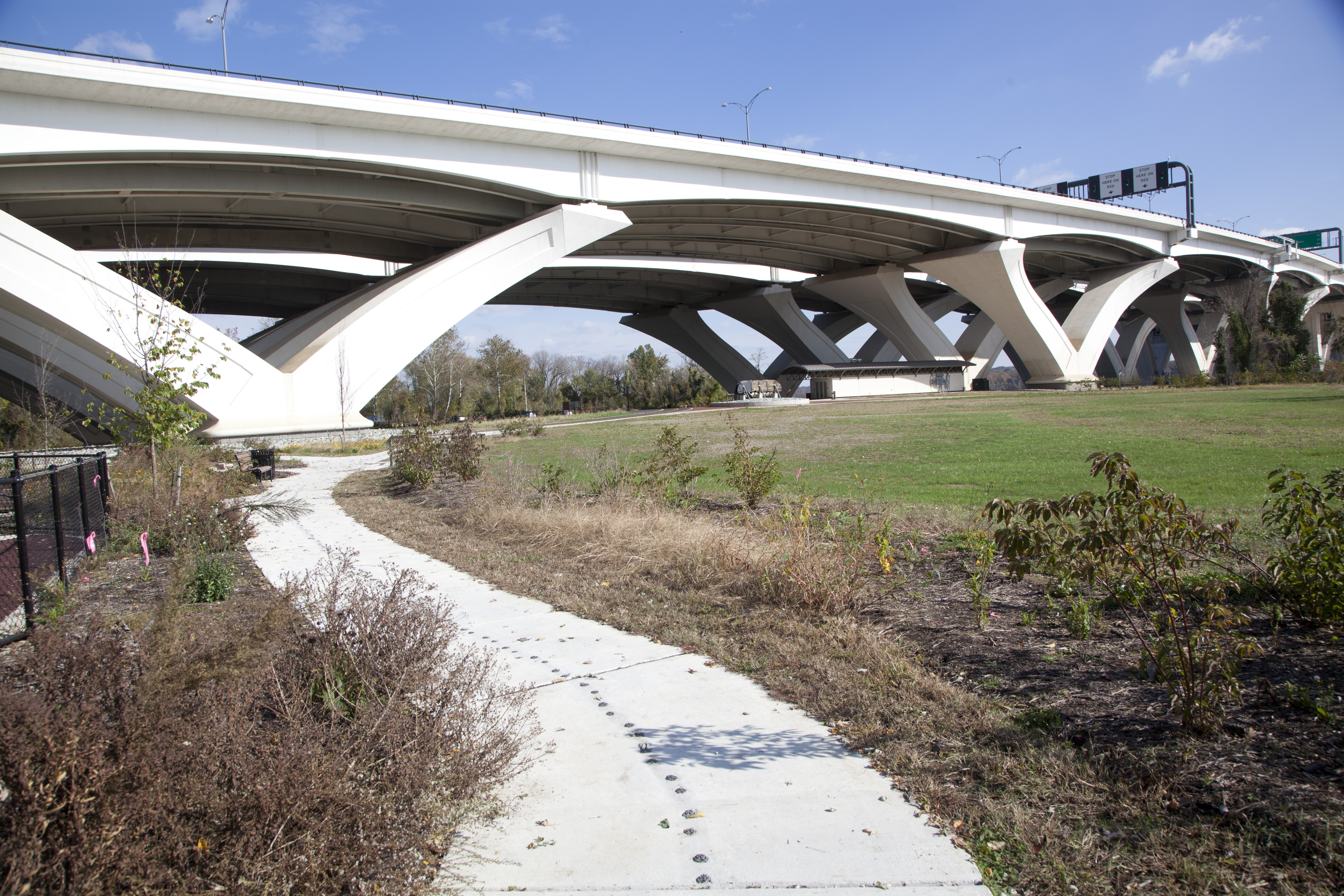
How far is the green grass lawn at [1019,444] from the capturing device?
11172mm

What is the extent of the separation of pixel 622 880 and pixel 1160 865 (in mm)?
1938

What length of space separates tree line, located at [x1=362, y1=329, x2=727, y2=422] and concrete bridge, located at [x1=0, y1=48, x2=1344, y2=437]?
21.2 ft

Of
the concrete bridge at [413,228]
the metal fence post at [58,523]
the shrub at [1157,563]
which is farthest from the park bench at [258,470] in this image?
the shrub at [1157,563]

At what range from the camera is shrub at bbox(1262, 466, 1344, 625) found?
14.4 feet

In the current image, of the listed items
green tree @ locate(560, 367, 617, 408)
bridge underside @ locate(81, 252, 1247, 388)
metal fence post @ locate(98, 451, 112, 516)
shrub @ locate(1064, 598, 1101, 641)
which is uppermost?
bridge underside @ locate(81, 252, 1247, 388)

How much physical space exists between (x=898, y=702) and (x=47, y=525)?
9377 millimetres

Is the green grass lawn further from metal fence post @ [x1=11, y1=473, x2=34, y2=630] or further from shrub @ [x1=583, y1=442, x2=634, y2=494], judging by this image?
metal fence post @ [x1=11, y1=473, x2=34, y2=630]

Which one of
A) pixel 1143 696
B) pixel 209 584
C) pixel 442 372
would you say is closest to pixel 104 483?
pixel 209 584

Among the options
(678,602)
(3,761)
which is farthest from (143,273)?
(3,761)

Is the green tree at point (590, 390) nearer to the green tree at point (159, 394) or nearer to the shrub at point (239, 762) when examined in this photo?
the green tree at point (159, 394)

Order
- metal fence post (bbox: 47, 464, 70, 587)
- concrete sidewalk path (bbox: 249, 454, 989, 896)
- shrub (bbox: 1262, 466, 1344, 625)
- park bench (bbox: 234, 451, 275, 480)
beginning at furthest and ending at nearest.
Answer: park bench (bbox: 234, 451, 275, 480) → metal fence post (bbox: 47, 464, 70, 587) → shrub (bbox: 1262, 466, 1344, 625) → concrete sidewalk path (bbox: 249, 454, 989, 896)

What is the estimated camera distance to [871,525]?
8.25 meters

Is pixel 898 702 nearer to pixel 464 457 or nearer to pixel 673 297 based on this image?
pixel 464 457

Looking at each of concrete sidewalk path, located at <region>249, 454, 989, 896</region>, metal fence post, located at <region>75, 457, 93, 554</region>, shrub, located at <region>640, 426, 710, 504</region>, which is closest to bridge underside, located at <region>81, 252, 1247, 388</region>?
metal fence post, located at <region>75, 457, 93, 554</region>
